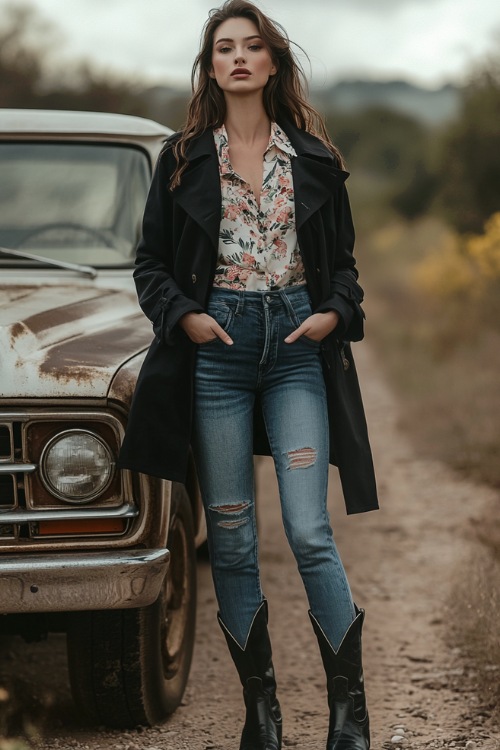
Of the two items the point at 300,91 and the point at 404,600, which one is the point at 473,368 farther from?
the point at 300,91

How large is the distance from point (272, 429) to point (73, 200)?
5.54 feet

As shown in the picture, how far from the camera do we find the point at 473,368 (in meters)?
10.3

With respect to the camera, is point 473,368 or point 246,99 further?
point 473,368

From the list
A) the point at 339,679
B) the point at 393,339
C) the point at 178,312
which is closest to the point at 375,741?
the point at 339,679

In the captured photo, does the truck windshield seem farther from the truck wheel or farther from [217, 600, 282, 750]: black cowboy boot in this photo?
[217, 600, 282, 750]: black cowboy boot

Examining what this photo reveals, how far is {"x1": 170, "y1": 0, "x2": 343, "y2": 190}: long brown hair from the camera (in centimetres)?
312

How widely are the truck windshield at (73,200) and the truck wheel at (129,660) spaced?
3.71 ft

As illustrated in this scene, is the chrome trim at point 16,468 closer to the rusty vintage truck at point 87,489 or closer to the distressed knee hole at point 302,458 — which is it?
the rusty vintage truck at point 87,489

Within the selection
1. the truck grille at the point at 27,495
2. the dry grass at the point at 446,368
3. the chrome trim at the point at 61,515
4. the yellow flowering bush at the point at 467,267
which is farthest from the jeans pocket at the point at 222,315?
the yellow flowering bush at the point at 467,267

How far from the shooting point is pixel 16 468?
3068mm

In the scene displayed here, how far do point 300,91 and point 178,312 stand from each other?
2.42 feet

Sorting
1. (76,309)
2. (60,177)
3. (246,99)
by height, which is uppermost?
(60,177)

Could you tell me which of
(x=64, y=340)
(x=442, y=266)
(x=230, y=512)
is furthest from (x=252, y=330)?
(x=442, y=266)

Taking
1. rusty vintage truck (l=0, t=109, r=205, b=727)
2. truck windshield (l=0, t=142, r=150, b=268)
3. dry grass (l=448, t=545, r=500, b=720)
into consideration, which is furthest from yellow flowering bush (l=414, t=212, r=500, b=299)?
rusty vintage truck (l=0, t=109, r=205, b=727)
